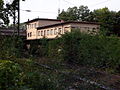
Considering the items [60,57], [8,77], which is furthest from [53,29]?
[8,77]

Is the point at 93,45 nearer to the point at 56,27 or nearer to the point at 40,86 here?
the point at 40,86

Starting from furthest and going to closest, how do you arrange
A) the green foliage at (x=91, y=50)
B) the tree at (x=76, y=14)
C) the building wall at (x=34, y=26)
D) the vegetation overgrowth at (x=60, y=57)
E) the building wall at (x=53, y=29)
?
Answer: the tree at (x=76, y=14) < the building wall at (x=34, y=26) < the building wall at (x=53, y=29) < the green foliage at (x=91, y=50) < the vegetation overgrowth at (x=60, y=57)

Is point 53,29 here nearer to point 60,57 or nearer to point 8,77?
point 60,57

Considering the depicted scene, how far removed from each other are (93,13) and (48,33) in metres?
31.0

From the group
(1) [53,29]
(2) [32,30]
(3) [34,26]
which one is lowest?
(1) [53,29]

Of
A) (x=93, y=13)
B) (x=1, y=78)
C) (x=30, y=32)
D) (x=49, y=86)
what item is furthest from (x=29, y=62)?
(x=93, y=13)

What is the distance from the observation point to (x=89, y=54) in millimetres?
16609

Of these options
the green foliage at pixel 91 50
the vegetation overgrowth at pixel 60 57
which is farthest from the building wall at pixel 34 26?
the green foliage at pixel 91 50

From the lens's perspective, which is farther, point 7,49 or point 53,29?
point 53,29

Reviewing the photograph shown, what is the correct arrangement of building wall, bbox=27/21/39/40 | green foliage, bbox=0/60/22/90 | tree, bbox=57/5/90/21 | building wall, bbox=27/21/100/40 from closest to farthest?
green foliage, bbox=0/60/22/90 → building wall, bbox=27/21/100/40 → building wall, bbox=27/21/39/40 → tree, bbox=57/5/90/21

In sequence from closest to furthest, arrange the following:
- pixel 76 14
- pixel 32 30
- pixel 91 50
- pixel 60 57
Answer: pixel 91 50, pixel 60 57, pixel 32 30, pixel 76 14

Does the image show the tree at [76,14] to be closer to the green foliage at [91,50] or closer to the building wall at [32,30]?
the building wall at [32,30]

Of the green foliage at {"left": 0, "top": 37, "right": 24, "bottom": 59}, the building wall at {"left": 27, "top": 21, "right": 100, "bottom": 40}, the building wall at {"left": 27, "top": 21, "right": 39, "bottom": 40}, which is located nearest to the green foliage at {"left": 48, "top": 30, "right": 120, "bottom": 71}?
the green foliage at {"left": 0, "top": 37, "right": 24, "bottom": 59}

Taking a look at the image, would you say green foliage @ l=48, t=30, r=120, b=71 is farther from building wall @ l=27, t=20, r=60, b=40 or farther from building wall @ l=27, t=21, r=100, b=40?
building wall @ l=27, t=20, r=60, b=40
